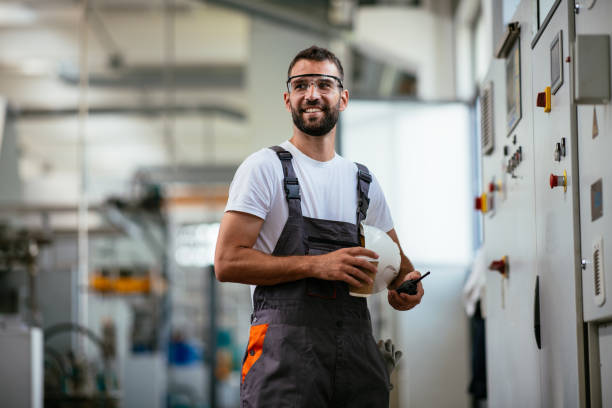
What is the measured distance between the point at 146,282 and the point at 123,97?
237 centimetres

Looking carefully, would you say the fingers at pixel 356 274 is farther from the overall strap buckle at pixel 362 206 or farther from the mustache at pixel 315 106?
the mustache at pixel 315 106

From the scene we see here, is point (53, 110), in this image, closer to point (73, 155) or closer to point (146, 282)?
point (73, 155)

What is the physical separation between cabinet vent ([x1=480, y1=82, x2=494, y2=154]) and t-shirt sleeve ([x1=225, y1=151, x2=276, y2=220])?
1.56 m


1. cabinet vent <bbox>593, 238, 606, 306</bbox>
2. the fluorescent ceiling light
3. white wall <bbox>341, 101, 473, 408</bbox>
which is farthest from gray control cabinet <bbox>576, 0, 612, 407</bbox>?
the fluorescent ceiling light

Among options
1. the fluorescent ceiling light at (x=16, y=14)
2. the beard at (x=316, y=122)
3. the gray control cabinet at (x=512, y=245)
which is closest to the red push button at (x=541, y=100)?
the gray control cabinet at (x=512, y=245)

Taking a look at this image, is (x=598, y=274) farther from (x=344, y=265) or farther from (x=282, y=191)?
(x=282, y=191)

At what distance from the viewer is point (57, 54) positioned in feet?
31.8

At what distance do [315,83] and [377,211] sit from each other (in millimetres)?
420

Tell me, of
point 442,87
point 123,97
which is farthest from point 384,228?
point 123,97

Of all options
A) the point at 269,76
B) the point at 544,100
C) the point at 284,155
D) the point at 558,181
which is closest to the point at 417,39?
the point at 269,76

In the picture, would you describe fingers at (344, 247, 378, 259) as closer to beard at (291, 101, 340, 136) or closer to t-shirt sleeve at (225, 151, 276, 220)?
t-shirt sleeve at (225, 151, 276, 220)

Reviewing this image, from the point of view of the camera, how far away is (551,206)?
7.94 feet

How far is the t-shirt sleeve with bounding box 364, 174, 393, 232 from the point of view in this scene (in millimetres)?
2385

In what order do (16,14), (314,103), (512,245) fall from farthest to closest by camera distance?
1. (16,14)
2. (512,245)
3. (314,103)
